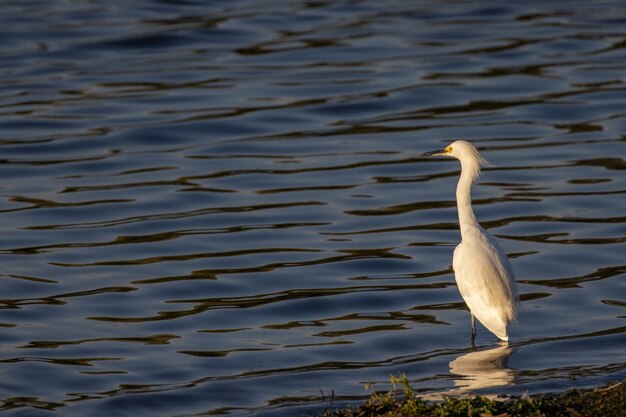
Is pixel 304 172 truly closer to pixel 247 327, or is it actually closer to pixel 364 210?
pixel 364 210

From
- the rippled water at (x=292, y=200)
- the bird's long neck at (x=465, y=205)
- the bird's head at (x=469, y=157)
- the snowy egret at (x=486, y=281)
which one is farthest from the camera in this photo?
the bird's head at (x=469, y=157)

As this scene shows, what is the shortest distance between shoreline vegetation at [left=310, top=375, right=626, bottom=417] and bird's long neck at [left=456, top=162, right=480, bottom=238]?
314 cm

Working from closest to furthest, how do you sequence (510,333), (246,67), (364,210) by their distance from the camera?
(510,333)
(364,210)
(246,67)

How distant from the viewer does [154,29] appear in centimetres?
2242

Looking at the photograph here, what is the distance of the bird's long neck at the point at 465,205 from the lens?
397 inches

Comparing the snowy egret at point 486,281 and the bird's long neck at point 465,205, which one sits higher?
the bird's long neck at point 465,205

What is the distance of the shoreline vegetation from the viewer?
6.43 meters

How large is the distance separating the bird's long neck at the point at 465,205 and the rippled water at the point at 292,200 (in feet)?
2.57

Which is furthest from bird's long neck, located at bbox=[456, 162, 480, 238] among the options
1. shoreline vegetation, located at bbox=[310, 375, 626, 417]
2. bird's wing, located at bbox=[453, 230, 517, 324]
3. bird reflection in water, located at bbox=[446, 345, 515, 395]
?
shoreline vegetation, located at bbox=[310, 375, 626, 417]

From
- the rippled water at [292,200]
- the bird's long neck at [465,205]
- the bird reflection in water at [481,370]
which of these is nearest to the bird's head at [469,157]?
the bird's long neck at [465,205]

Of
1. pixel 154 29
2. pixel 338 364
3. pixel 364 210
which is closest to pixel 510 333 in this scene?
pixel 338 364

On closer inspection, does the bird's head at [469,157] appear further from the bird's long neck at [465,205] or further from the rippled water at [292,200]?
the rippled water at [292,200]

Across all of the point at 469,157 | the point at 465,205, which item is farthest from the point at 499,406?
the point at 469,157

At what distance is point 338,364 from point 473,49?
12.5 metres
